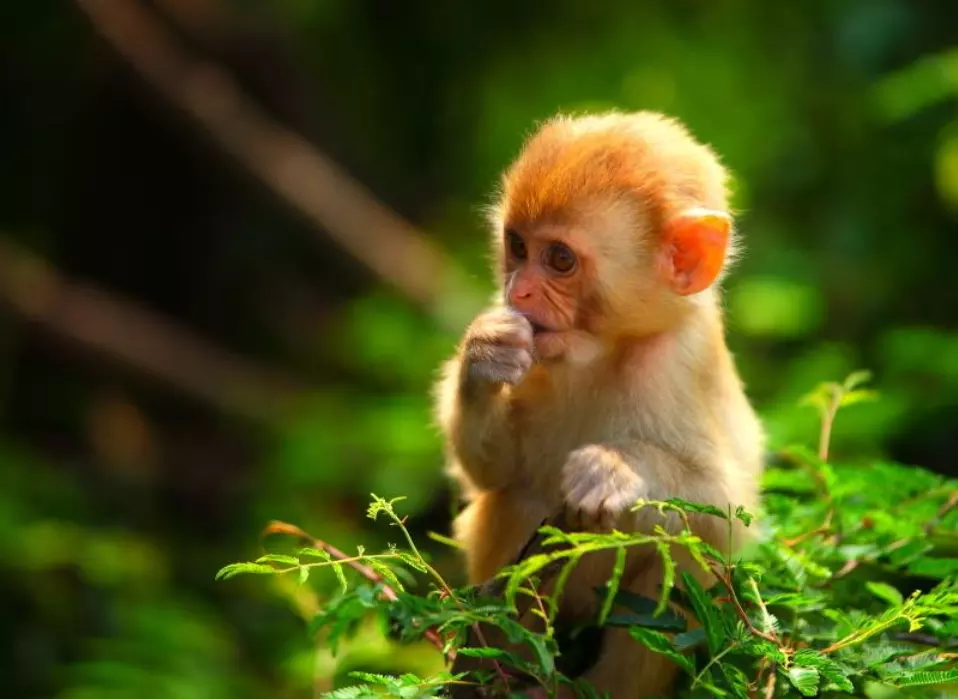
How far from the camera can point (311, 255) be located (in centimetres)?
1092

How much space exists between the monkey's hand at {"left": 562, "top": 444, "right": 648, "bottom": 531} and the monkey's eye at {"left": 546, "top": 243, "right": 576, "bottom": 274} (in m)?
0.65


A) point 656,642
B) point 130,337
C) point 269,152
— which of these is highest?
point 269,152

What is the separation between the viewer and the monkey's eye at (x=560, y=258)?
3455 mm

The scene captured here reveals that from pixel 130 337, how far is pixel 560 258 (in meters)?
6.95

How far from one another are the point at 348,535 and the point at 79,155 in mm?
6390

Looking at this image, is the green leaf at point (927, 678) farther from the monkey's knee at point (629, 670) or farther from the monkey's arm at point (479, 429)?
the monkey's arm at point (479, 429)

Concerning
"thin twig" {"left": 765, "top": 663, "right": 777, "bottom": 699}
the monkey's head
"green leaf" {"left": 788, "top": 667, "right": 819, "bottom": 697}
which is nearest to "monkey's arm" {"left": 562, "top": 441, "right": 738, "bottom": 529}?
the monkey's head

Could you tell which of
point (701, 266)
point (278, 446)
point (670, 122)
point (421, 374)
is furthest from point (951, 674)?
point (278, 446)

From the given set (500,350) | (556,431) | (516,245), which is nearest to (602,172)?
(516,245)

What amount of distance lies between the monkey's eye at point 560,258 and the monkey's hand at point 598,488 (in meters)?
0.65

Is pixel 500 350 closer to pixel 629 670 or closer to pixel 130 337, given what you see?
pixel 629 670

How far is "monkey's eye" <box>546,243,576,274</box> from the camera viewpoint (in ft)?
11.3

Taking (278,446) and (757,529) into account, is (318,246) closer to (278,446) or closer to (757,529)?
(278,446)

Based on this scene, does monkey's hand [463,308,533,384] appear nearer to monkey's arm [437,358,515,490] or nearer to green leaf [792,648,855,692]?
monkey's arm [437,358,515,490]
